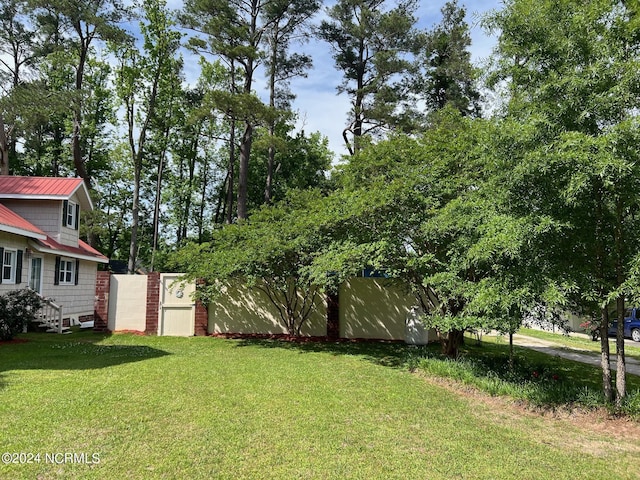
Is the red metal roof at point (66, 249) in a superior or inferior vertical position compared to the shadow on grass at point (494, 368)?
superior

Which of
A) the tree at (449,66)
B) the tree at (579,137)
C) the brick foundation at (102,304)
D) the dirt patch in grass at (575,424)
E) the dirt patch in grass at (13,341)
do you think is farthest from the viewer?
the tree at (449,66)

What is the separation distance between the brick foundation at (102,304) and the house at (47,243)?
2066mm

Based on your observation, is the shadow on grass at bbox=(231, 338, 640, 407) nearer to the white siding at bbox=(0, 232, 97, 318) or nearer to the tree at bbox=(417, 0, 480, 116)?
the white siding at bbox=(0, 232, 97, 318)

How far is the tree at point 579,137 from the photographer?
5.02m

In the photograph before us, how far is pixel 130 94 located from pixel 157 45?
118 inches

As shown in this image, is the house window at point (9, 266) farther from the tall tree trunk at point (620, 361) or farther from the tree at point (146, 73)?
the tall tree trunk at point (620, 361)

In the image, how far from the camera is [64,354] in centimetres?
914

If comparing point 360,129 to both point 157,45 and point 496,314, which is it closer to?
point 157,45

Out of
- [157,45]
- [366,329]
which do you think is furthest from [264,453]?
[157,45]

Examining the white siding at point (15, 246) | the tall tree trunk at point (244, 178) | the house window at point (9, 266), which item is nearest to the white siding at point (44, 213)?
the white siding at point (15, 246)

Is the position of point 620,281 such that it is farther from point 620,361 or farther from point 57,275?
point 57,275

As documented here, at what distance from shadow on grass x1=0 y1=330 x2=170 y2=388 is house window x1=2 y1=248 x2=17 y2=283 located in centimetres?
176

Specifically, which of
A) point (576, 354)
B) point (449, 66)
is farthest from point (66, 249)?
point (449, 66)

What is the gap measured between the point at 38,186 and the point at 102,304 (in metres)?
5.57
